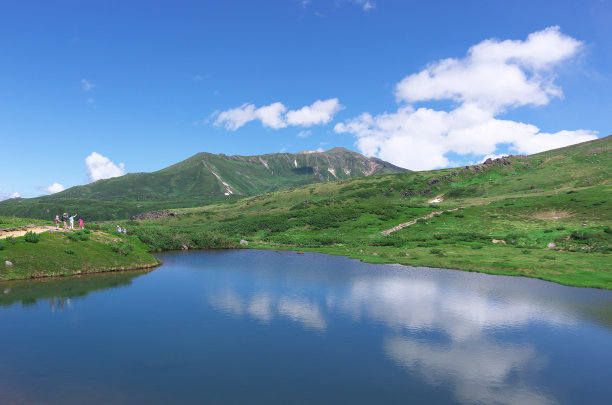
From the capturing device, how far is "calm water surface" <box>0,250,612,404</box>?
21.7 m

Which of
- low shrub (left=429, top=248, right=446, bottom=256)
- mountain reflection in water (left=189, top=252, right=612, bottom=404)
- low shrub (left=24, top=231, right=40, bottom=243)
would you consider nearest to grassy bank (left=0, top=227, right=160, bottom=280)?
low shrub (left=24, top=231, right=40, bottom=243)

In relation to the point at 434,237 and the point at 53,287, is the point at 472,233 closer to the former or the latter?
the point at 434,237

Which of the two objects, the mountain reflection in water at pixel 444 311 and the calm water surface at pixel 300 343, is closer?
the calm water surface at pixel 300 343

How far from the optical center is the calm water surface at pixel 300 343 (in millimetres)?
21719

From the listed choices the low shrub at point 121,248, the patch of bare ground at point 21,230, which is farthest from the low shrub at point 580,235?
the patch of bare ground at point 21,230

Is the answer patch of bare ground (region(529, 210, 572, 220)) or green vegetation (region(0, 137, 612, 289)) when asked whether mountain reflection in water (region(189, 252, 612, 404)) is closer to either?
green vegetation (region(0, 137, 612, 289))

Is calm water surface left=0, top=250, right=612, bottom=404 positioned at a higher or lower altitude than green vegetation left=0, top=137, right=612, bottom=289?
lower

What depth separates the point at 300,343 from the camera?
2900cm

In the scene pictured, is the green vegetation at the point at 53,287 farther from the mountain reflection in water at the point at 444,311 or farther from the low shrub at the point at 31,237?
the mountain reflection in water at the point at 444,311

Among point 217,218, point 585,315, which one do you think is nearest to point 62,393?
point 585,315

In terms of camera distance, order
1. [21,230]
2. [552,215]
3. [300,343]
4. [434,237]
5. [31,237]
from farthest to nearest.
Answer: [552,215], [434,237], [21,230], [31,237], [300,343]

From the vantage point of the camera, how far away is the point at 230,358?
84.8 feet

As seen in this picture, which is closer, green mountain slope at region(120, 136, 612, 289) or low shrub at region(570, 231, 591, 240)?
green mountain slope at region(120, 136, 612, 289)

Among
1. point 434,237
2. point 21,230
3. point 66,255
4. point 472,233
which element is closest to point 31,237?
point 66,255
